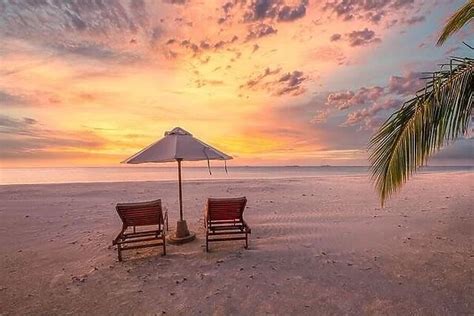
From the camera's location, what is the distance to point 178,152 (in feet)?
20.7

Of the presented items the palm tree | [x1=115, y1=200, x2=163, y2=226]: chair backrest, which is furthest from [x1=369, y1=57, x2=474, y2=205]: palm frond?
[x1=115, y1=200, x2=163, y2=226]: chair backrest

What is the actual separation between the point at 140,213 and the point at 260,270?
8.49ft

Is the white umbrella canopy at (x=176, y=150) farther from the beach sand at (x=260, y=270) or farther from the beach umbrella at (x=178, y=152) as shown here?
the beach sand at (x=260, y=270)

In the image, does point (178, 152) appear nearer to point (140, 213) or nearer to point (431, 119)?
point (140, 213)

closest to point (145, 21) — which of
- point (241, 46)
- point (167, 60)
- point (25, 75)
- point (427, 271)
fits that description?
point (167, 60)

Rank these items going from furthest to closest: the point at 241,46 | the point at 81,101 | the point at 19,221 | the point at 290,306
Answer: the point at 81,101
the point at 241,46
the point at 19,221
the point at 290,306

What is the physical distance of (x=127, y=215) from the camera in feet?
18.9

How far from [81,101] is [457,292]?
52.2ft

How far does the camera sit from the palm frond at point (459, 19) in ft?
11.2

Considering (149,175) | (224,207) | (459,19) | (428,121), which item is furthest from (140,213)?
(149,175)

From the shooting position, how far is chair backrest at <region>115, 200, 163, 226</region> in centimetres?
571

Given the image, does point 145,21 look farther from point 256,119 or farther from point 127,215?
point 256,119

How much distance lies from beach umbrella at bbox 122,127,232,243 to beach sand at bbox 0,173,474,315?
51 cm

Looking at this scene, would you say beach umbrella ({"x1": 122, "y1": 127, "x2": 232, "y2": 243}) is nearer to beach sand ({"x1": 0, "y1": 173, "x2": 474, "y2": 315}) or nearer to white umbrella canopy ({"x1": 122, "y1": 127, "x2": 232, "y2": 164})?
white umbrella canopy ({"x1": 122, "y1": 127, "x2": 232, "y2": 164})
